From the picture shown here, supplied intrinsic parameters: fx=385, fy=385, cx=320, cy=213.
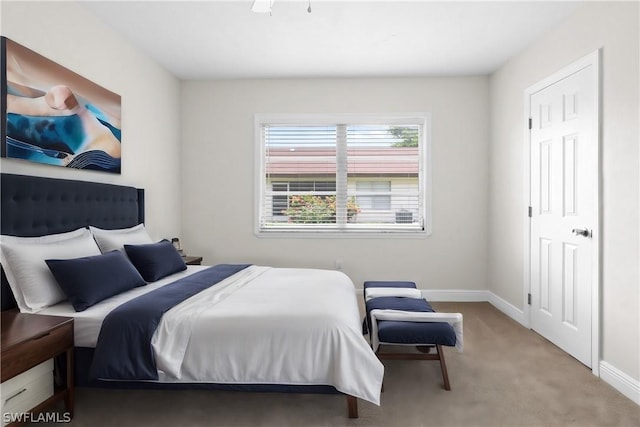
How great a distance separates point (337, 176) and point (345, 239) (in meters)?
0.78

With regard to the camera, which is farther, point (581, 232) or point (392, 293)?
point (392, 293)

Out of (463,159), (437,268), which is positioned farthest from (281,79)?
(437,268)

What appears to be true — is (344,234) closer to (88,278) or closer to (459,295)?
(459,295)

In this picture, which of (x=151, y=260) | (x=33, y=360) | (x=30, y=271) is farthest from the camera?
(x=151, y=260)

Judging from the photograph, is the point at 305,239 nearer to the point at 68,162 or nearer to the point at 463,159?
the point at 463,159

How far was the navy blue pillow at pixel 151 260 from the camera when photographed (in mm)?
2955

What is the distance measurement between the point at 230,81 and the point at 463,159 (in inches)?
116

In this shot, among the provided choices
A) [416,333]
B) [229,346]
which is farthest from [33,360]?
[416,333]

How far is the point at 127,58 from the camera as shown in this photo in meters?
3.61

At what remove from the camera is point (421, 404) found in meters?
2.23

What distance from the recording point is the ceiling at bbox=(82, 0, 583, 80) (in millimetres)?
2996

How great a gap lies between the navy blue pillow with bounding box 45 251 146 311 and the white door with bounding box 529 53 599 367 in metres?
3.21

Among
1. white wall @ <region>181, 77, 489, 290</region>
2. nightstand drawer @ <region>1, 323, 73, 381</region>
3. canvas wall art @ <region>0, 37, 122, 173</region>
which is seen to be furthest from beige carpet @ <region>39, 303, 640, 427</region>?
white wall @ <region>181, 77, 489, 290</region>

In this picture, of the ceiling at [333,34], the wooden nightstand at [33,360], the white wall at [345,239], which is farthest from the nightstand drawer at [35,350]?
the white wall at [345,239]
